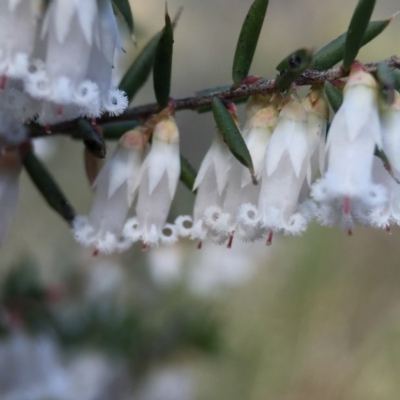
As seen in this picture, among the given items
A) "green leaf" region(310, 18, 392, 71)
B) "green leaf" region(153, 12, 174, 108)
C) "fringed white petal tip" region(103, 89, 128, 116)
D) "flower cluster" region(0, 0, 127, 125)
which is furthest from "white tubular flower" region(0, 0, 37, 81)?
"green leaf" region(310, 18, 392, 71)

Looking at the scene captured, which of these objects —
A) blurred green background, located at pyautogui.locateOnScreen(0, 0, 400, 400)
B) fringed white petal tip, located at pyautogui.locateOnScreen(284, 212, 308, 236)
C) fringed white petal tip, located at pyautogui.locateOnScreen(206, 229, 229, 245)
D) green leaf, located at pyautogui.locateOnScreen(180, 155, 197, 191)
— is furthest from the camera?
blurred green background, located at pyautogui.locateOnScreen(0, 0, 400, 400)

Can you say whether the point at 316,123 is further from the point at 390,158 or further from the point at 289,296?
the point at 289,296

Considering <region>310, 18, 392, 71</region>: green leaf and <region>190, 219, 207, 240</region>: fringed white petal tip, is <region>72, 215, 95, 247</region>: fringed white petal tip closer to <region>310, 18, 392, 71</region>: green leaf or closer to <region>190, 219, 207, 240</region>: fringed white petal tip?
<region>190, 219, 207, 240</region>: fringed white petal tip

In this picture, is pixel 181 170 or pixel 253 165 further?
pixel 181 170

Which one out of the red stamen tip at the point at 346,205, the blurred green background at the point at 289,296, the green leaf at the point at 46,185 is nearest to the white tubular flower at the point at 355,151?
the red stamen tip at the point at 346,205

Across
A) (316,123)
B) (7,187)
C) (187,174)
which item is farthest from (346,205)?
(7,187)

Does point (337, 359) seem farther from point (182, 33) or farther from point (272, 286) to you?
point (182, 33)

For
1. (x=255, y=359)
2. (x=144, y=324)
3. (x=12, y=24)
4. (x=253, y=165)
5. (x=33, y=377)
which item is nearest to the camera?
(x=12, y=24)

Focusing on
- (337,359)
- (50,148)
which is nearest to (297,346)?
(337,359)
